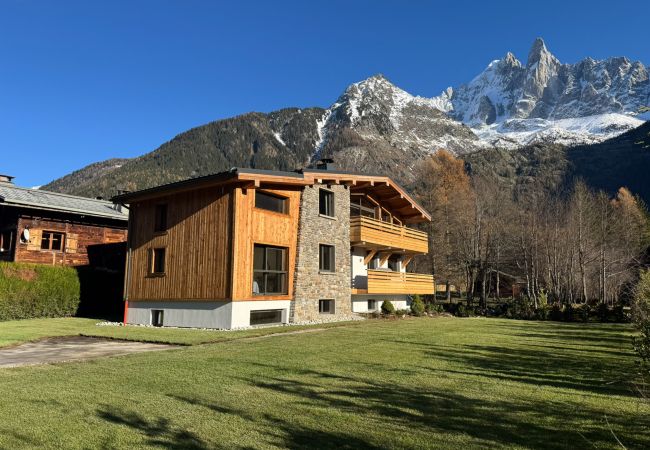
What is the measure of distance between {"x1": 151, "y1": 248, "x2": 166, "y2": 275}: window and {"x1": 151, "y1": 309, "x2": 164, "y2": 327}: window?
5.81 ft

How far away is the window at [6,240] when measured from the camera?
26.5 metres

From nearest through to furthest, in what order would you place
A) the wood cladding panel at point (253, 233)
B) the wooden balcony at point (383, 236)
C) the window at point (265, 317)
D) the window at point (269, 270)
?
the wood cladding panel at point (253, 233), the window at point (265, 317), the window at point (269, 270), the wooden balcony at point (383, 236)

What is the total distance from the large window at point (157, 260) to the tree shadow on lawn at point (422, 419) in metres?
15.4

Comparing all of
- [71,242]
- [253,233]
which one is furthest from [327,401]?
[71,242]

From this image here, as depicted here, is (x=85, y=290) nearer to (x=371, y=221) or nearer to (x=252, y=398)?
(x=371, y=221)

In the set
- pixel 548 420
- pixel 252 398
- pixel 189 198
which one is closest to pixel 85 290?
pixel 189 198

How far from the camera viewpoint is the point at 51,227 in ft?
89.0

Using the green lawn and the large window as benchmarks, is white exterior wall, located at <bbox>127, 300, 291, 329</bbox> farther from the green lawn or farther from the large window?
the green lawn

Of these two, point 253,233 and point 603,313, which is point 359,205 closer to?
point 253,233

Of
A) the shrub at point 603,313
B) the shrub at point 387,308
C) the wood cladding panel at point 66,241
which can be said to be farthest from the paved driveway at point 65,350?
the shrub at point 603,313

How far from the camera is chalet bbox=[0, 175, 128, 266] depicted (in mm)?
25953

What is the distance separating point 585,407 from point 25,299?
24.1m

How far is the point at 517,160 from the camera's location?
115m

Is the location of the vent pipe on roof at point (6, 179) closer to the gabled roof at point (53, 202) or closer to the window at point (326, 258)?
the gabled roof at point (53, 202)
